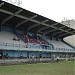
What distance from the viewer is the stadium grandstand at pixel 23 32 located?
40.6 m

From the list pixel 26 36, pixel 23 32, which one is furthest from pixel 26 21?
pixel 23 32

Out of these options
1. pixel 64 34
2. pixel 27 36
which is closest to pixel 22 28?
pixel 27 36

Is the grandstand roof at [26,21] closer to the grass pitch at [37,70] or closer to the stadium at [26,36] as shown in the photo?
the stadium at [26,36]

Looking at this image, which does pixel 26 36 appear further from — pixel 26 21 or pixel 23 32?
pixel 26 21

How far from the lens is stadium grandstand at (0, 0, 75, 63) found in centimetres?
4062

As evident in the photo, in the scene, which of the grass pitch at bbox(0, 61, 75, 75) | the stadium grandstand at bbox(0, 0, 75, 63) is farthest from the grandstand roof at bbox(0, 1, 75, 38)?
the grass pitch at bbox(0, 61, 75, 75)

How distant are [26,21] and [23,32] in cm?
591

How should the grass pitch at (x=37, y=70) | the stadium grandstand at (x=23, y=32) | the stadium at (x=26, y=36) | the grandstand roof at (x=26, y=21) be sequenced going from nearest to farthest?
Answer: the grass pitch at (x=37, y=70), the stadium at (x=26, y=36), the grandstand roof at (x=26, y=21), the stadium grandstand at (x=23, y=32)

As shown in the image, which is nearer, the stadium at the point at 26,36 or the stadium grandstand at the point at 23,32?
the stadium at the point at 26,36

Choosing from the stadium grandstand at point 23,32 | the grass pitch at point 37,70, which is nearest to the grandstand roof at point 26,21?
→ the stadium grandstand at point 23,32

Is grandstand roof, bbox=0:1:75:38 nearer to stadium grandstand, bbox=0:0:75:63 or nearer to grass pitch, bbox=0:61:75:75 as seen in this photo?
stadium grandstand, bbox=0:0:75:63

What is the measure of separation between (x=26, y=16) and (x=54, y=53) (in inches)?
602

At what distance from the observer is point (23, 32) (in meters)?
52.1

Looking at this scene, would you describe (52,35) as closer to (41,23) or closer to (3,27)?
(41,23)
